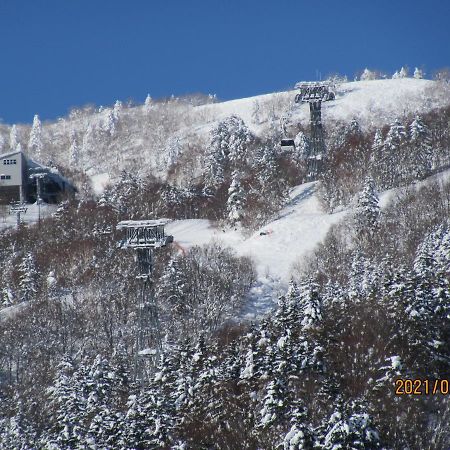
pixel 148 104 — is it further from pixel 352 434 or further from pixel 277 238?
pixel 352 434

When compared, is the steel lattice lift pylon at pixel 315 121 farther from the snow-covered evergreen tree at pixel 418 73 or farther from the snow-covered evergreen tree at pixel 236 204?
the snow-covered evergreen tree at pixel 418 73

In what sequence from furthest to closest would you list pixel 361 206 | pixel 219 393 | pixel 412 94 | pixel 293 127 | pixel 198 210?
pixel 412 94, pixel 293 127, pixel 198 210, pixel 361 206, pixel 219 393

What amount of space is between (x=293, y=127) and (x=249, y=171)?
106 feet

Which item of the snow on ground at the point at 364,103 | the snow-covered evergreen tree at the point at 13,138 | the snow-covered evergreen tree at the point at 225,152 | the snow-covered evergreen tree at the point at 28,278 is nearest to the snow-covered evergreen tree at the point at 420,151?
the snow-covered evergreen tree at the point at 225,152

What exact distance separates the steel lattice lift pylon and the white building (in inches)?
1174

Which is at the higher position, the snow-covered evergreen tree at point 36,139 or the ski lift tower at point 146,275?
the snow-covered evergreen tree at point 36,139

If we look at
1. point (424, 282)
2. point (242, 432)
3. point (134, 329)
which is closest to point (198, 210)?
point (134, 329)

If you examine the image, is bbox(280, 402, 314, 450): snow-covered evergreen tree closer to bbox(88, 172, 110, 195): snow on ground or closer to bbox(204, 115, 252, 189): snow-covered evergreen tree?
bbox(204, 115, 252, 189): snow-covered evergreen tree

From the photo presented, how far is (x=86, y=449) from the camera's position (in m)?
31.1

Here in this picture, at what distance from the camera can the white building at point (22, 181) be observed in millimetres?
89000

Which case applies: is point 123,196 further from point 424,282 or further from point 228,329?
point 424,282

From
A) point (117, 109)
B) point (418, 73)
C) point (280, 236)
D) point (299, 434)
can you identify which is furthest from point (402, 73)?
point (299, 434)

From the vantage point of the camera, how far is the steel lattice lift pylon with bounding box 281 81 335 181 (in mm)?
86062

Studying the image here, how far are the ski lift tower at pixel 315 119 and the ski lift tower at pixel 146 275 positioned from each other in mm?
36382
